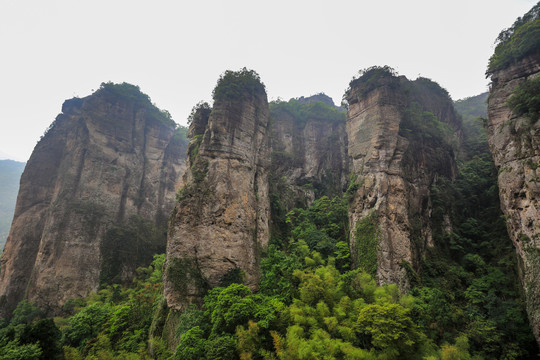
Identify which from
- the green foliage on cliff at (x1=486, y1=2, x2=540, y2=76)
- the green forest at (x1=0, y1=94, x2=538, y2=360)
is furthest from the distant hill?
the green foliage on cliff at (x1=486, y1=2, x2=540, y2=76)

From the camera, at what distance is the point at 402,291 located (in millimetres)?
15875

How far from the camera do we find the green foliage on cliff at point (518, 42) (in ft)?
53.1

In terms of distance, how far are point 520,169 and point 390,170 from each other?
24.8 ft

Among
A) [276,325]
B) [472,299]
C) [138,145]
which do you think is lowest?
[276,325]

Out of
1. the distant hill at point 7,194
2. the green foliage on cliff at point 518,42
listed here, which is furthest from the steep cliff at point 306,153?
the distant hill at point 7,194

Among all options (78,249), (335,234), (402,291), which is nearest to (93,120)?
(78,249)

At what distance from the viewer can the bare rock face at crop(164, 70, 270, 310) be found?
16297 mm

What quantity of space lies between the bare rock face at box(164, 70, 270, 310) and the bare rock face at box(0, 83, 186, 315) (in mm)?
11365

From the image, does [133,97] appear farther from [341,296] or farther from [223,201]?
[341,296]

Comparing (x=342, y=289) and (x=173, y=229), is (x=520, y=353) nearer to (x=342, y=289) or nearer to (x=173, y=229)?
(x=342, y=289)

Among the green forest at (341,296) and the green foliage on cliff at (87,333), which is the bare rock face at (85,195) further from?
the green foliage on cliff at (87,333)

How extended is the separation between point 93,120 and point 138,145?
598 cm

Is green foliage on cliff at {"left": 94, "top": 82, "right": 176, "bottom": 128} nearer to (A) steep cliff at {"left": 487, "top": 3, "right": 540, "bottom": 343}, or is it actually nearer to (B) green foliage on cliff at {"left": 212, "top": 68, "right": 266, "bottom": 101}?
(B) green foliage on cliff at {"left": 212, "top": 68, "right": 266, "bottom": 101}

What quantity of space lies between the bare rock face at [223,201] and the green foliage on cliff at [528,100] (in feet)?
61.1
